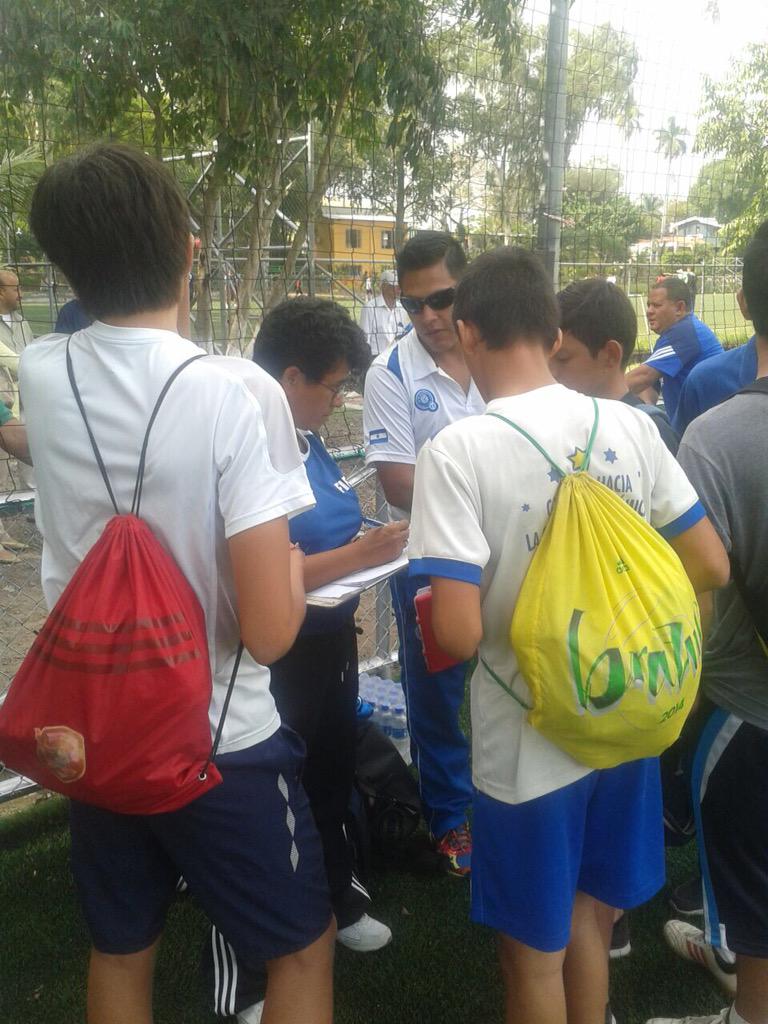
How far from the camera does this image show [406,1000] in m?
2.20

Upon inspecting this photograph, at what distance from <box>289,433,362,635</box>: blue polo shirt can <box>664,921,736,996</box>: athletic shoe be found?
1.41 meters

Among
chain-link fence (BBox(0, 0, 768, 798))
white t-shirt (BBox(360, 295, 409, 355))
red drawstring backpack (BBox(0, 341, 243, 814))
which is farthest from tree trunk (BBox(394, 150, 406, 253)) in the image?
red drawstring backpack (BBox(0, 341, 243, 814))

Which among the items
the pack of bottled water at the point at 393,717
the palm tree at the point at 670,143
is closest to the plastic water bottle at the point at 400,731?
the pack of bottled water at the point at 393,717

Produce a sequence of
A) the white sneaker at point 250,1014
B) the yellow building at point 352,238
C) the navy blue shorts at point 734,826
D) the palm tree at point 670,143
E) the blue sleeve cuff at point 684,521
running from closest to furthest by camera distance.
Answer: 1. the blue sleeve cuff at point 684,521
2. the navy blue shorts at point 734,826
3. the white sneaker at point 250,1014
4. the yellow building at point 352,238
5. the palm tree at point 670,143

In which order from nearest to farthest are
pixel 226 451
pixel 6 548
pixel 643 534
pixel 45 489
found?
pixel 226 451 < pixel 45 489 < pixel 643 534 < pixel 6 548

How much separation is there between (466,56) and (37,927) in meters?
3.95

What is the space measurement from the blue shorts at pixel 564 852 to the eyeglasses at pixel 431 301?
4.96ft

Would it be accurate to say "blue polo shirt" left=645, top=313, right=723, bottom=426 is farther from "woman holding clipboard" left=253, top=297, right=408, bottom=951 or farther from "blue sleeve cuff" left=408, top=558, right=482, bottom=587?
"blue sleeve cuff" left=408, top=558, right=482, bottom=587

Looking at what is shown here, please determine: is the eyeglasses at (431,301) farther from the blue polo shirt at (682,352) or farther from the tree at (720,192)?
the blue polo shirt at (682,352)

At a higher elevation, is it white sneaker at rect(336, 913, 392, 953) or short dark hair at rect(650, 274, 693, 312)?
short dark hair at rect(650, 274, 693, 312)

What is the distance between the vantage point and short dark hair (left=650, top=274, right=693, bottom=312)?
5684 mm

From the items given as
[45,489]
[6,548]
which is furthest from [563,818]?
[6,548]

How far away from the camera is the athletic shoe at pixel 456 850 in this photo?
8.84 feet

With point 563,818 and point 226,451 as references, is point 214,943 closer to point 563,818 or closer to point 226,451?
point 563,818
